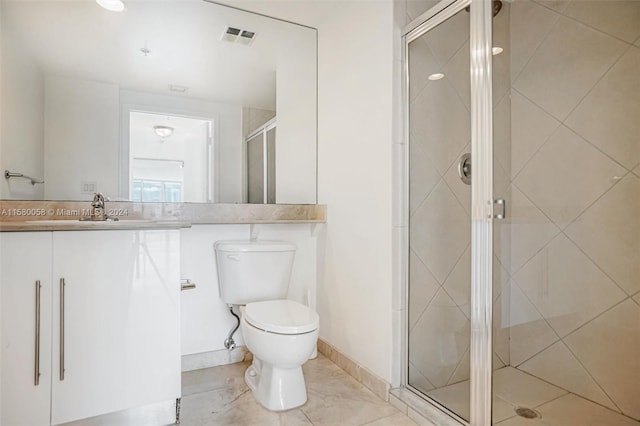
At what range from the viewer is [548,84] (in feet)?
5.58

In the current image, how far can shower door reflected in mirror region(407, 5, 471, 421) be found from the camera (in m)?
1.53

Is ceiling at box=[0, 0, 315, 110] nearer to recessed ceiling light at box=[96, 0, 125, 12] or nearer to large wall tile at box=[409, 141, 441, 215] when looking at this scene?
recessed ceiling light at box=[96, 0, 125, 12]

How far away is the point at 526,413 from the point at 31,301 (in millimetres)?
1941

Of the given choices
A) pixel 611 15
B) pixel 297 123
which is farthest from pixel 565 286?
pixel 297 123

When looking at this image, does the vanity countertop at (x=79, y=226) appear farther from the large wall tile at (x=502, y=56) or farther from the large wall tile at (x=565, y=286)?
the large wall tile at (x=565, y=286)

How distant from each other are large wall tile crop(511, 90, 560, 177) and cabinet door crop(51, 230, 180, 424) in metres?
1.49

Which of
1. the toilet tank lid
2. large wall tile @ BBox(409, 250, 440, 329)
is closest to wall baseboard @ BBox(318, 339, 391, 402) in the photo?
large wall tile @ BBox(409, 250, 440, 329)

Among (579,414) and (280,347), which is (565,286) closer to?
(579,414)

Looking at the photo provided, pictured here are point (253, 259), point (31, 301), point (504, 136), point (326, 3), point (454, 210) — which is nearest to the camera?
point (31, 301)

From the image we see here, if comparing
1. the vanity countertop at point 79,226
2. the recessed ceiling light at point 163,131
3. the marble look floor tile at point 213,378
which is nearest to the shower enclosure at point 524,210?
the marble look floor tile at point 213,378

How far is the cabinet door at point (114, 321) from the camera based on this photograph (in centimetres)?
125

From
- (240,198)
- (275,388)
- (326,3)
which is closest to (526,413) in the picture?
(275,388)

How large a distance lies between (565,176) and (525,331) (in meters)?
0.75

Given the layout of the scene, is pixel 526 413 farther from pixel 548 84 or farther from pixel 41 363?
pixel 41 363
